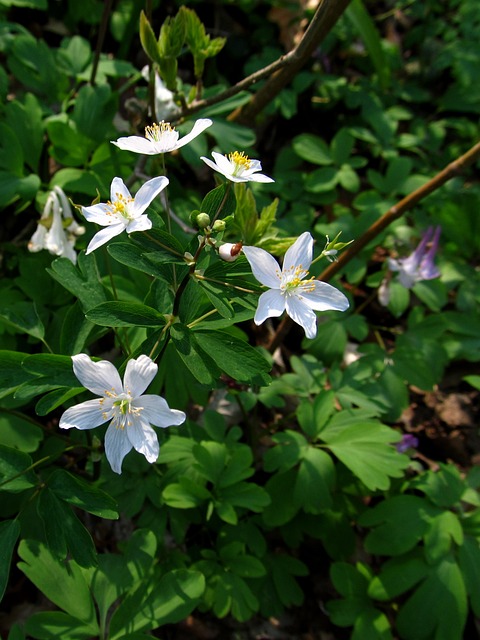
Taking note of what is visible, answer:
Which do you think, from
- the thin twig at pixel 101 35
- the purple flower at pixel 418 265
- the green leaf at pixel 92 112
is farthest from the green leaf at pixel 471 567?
the thin twig at pixel 101 35

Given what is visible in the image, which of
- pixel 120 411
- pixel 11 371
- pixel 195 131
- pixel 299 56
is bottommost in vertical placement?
pixel 11 371

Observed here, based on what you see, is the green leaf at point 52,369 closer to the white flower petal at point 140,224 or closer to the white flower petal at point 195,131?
the white flower petal at point 140,224

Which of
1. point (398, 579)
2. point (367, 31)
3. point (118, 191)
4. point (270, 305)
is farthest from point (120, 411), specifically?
point (367, 31)

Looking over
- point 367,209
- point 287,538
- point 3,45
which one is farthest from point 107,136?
point 287,538

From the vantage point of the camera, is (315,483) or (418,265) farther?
(418,265)

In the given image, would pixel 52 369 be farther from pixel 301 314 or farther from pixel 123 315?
pixel 301 314

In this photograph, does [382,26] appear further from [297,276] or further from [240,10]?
[297,276]
